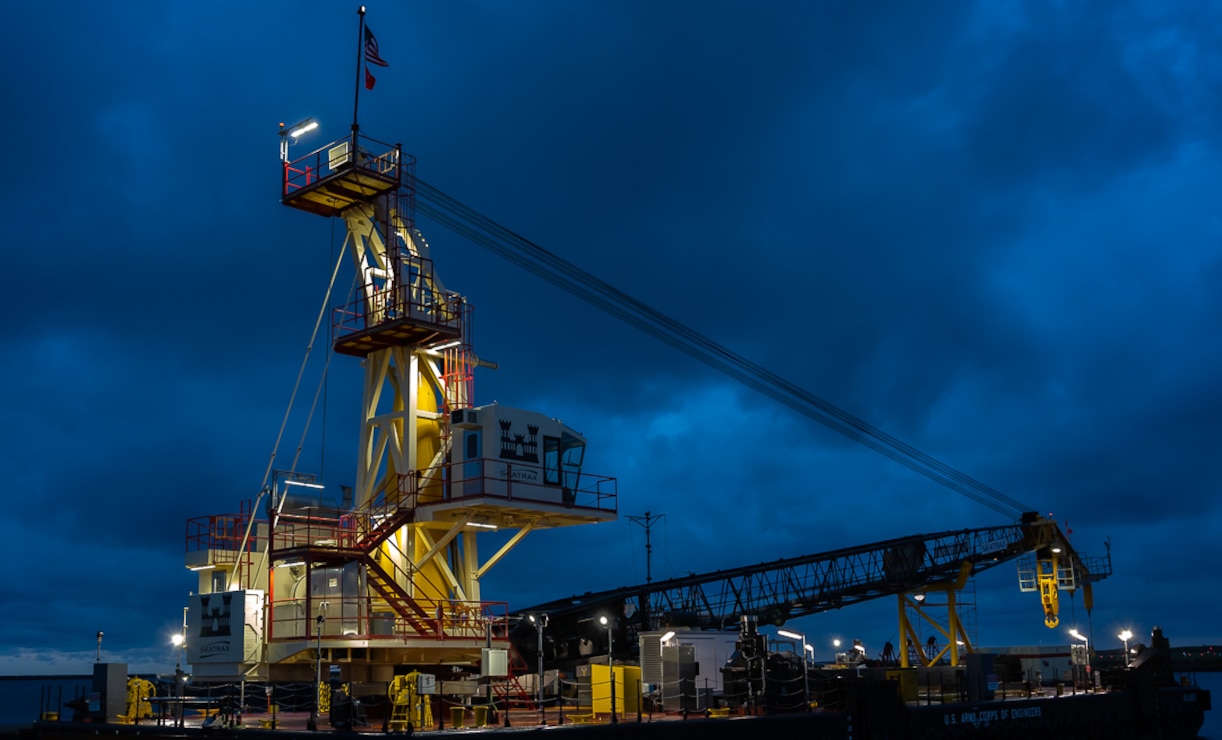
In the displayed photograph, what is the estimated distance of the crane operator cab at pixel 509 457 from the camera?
3606 centimetres

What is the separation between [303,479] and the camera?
38219mm

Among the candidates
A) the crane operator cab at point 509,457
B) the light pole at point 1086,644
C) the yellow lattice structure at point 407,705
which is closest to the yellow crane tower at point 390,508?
the crane operator cab at point 509,457

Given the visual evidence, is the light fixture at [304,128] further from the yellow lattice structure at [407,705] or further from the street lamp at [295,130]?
the yellow lattice structure at [407,705]

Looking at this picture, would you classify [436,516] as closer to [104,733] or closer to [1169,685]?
Answer: [104,733]

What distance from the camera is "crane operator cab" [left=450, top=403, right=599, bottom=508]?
36.1 m

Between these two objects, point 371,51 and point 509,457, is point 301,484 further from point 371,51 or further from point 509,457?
point 371,51

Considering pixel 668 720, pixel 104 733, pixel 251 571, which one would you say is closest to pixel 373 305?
pixel 251 571

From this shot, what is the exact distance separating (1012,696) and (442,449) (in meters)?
21.5

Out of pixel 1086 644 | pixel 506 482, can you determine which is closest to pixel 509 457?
pixel 506 482

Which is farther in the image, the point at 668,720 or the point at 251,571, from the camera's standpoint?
the point at 251,571

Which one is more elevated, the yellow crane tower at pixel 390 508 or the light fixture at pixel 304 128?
the light fixture at pixel 304 128

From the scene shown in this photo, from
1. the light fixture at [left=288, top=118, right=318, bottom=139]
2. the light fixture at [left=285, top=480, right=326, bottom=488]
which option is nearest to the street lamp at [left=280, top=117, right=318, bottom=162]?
the light fixture at [left=288, top=118, right=318, bottom=139]

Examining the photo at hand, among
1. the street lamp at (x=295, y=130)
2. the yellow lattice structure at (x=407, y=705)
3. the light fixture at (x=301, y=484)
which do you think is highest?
the street lamp at (x=295, y=130)

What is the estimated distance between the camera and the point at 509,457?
36.7 m
